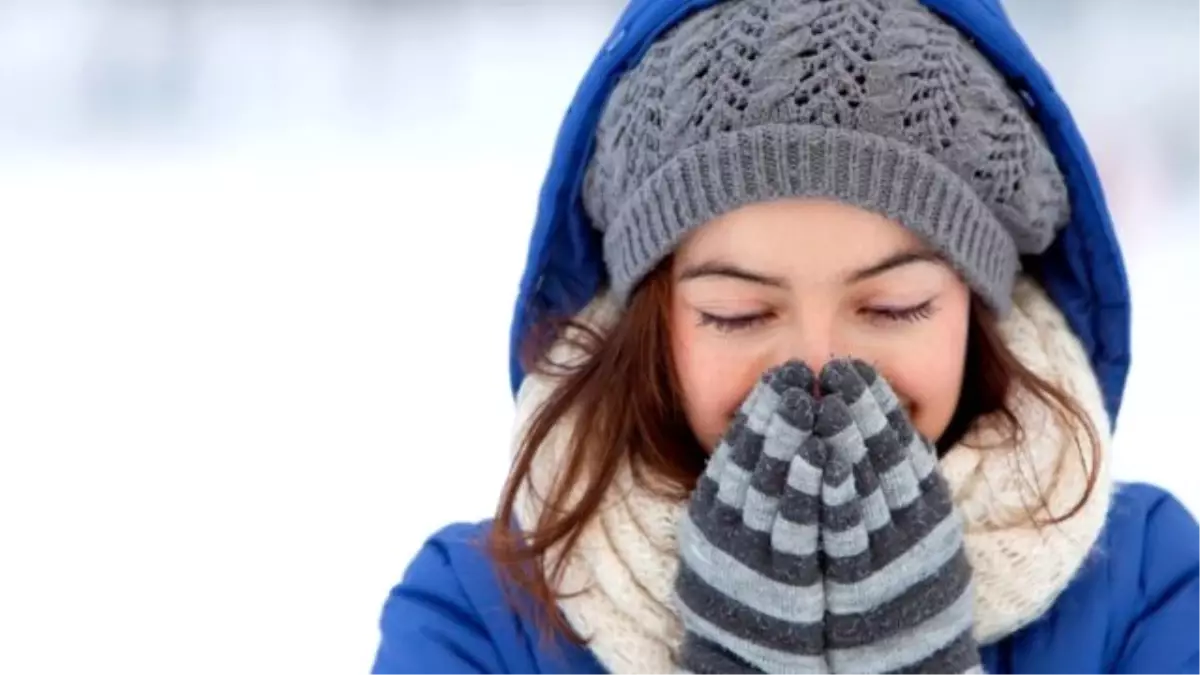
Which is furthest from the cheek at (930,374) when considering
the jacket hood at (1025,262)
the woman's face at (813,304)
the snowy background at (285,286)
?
the snowy background at (285,286)

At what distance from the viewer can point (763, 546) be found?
34.0 inches

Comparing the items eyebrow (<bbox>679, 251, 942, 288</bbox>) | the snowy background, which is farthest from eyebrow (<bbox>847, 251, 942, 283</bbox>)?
the snowy background

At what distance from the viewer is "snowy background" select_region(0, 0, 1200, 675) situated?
1.64 meters

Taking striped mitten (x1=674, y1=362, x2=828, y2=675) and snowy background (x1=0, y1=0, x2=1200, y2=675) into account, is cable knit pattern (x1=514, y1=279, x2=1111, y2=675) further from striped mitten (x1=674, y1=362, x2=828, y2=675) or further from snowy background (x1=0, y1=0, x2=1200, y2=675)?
snowy background (x1=0, y1=0, x2=1200, y2=675)

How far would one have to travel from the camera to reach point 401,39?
3.08 metres

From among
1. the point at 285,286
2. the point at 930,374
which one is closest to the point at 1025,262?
the point at 930,374

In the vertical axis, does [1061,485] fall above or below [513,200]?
below

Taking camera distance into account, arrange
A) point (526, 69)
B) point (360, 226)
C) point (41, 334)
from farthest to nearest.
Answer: point (526, 69) → point (360, 226) → point (41, 334)

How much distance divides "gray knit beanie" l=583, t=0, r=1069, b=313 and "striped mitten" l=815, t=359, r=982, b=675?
105 millimetres

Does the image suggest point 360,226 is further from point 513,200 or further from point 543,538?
point 543,538

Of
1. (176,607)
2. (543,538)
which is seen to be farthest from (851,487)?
(176,607)

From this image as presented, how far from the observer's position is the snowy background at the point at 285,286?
164 centimetres

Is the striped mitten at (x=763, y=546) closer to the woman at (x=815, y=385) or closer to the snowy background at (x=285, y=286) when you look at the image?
the woman at (x=815, y=385)

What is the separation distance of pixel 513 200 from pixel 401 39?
0.82 meters
